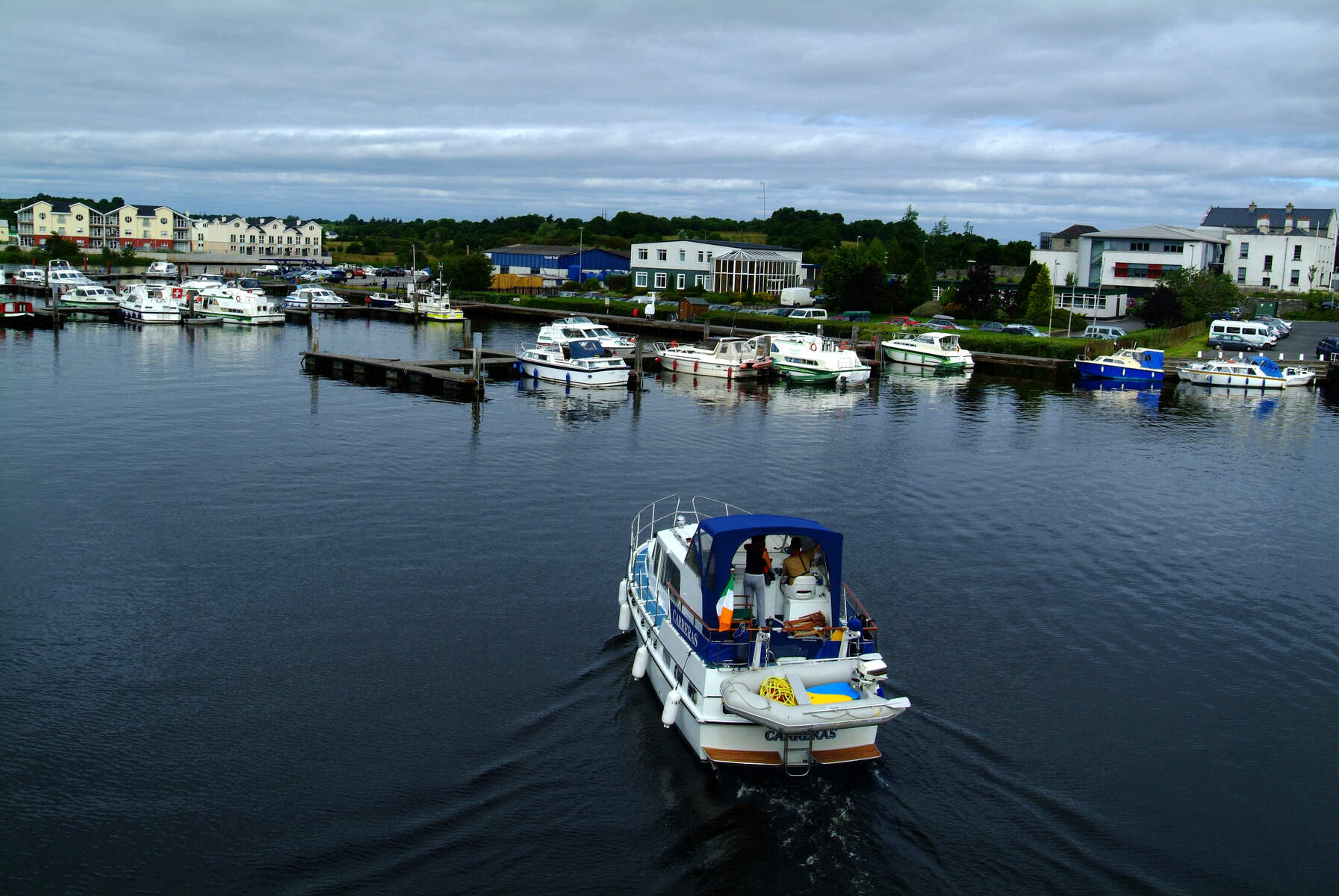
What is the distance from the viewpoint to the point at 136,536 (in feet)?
91.0

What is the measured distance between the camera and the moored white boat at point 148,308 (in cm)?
8562

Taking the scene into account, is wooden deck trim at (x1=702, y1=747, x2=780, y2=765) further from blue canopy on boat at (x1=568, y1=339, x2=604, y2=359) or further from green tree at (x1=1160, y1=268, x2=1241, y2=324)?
green tree at (x1=1160, y1=268, x2=1241, y2=324)

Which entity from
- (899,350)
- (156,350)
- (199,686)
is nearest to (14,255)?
(156,350)

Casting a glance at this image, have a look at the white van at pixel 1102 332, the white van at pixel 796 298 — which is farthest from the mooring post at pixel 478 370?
the white van at pixel 796 298

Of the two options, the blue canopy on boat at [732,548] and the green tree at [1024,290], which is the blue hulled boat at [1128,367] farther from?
the blue canopy on boat at [732,548]

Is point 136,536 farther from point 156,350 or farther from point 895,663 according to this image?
point 156,350

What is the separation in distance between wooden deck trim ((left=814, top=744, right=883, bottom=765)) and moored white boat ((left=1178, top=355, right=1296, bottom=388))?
6091 centimetres

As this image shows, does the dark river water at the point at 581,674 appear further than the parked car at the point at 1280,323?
No

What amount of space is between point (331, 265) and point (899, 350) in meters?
125

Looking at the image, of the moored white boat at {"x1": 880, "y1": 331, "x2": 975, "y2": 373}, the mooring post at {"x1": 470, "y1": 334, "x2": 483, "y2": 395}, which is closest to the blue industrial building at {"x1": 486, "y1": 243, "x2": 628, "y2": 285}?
the moored white boat at {"x1": 880, "y1": 331, "x2": 975, "y2": 373}

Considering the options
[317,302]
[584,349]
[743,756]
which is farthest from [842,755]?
[317,302]

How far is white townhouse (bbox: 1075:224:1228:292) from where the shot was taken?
101 m

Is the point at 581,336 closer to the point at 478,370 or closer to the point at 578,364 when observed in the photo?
the point at 578,364

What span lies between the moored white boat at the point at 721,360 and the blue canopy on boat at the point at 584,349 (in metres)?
8.16
